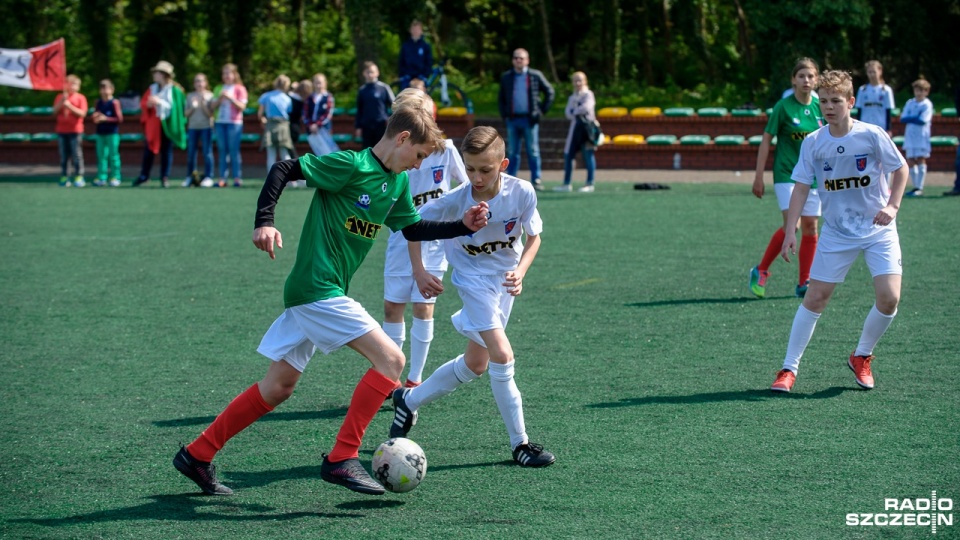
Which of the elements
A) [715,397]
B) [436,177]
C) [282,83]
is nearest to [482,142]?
[436,177]

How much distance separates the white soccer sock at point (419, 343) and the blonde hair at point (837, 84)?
8.71ft

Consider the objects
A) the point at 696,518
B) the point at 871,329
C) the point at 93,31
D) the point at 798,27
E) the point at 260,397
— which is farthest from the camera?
the point at 93,31

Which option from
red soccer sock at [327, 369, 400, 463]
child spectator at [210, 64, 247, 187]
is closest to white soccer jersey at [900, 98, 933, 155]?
child spectator at [210, 64, 247, 187]

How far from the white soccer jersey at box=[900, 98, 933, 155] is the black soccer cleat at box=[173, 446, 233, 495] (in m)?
16.3

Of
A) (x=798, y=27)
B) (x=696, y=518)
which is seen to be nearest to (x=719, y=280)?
(x=696, y=518)

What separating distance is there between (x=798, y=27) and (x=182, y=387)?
21.1 m

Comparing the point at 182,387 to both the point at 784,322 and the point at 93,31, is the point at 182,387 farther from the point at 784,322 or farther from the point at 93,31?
the point at 93,31

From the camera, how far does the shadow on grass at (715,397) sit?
6.58 meters

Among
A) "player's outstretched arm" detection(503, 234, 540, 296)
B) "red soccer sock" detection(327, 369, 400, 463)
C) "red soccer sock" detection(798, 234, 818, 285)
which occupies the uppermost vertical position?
"player's outstretched arm" detection(503, 234, 540, 296)

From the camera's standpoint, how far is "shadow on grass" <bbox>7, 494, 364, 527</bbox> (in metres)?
4.79

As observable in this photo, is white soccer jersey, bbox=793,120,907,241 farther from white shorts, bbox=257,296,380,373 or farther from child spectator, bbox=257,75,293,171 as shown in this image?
child spectator, bbox=257,75,293,171

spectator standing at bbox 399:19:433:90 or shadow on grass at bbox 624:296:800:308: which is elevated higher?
spectator standing at bbox 399:19:433:90

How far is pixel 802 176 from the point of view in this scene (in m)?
7.18

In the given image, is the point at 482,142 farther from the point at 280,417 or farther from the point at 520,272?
the point at 280,417
